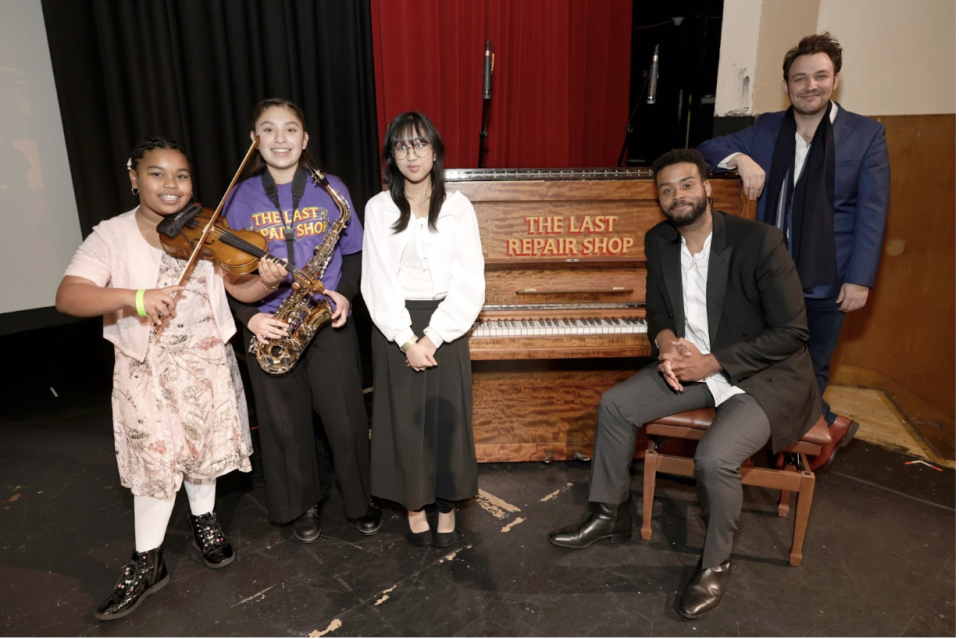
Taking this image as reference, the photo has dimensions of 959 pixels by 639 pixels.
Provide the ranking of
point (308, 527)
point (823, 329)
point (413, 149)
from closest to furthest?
point (413, 149) → point (308, 527) → point (823, 329)

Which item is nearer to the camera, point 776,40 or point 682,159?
point 682,159

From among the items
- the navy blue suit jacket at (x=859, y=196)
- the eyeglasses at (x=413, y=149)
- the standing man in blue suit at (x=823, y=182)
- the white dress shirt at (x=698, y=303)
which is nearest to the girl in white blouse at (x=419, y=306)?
the eyeglasses at (x=413, y=149)

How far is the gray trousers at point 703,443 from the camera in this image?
2.21 meters

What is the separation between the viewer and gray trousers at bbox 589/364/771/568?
221 cm

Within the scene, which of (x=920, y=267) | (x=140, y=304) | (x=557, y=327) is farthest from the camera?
(x=920, y=267)

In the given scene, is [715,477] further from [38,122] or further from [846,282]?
[38,122]

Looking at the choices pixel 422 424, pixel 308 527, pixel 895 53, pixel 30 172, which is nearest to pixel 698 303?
pixel 422 424

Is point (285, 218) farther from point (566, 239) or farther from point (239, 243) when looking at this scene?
point (566, 239)

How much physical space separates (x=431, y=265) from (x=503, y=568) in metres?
1.24

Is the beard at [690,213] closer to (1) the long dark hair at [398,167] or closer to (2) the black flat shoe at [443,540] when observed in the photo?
(1) the long dark hair at [398,167]

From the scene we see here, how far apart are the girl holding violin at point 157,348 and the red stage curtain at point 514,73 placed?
6.94ft

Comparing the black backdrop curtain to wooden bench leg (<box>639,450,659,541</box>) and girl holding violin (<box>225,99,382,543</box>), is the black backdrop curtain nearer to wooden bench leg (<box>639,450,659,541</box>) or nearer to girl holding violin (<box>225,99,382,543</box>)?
girl holding violin (<box>225,99,382,543</box>)

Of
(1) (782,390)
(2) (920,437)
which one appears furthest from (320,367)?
(2) (920,437)

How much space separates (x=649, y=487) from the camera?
2543 mm
